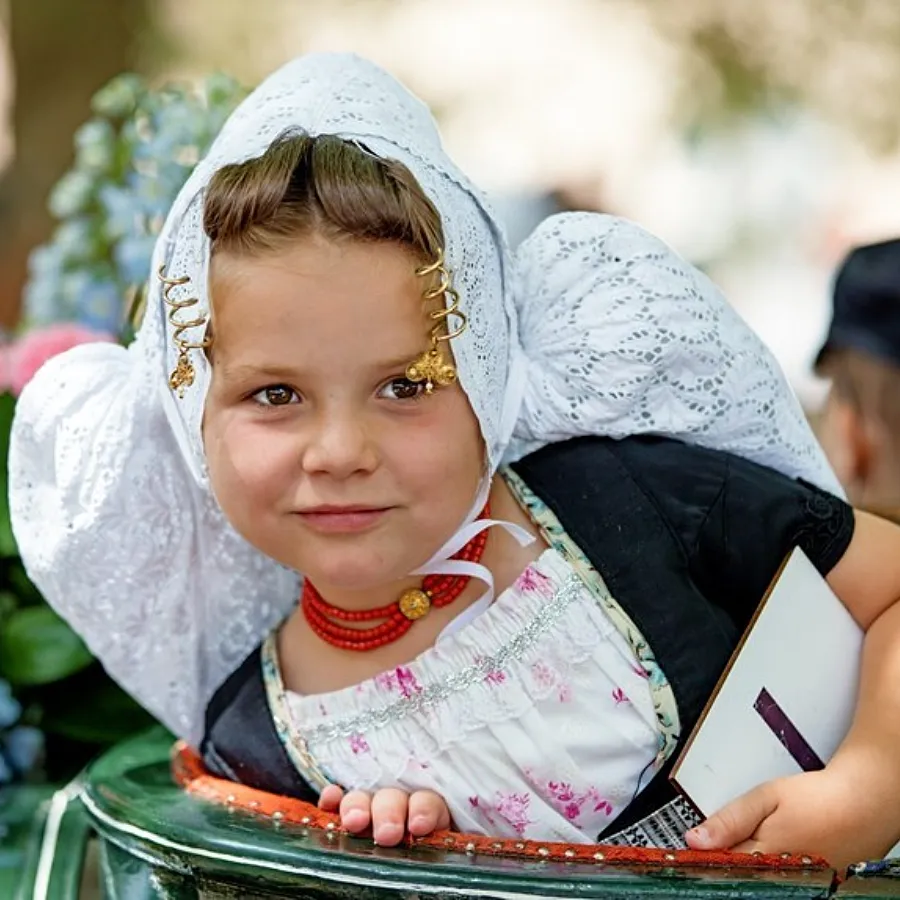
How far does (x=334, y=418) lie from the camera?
116cm

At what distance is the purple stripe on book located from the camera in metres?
1.24

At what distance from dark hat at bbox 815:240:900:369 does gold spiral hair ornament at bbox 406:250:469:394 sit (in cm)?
136

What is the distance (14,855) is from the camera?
151cm

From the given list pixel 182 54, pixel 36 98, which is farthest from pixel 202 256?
pixel 182 54

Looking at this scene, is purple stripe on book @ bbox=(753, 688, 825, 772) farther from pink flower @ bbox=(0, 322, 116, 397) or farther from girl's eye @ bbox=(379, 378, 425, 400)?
pink flower @ bbox=(0, 322, 116, 397)

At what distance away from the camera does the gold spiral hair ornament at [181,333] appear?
1.21m

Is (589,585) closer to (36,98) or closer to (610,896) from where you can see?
(610,896)

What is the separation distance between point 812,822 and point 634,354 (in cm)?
39

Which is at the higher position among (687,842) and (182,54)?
(182,54)

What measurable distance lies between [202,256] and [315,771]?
428 millimetres

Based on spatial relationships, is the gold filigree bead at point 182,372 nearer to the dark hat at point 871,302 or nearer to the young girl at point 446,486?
the young girl at point 446,486

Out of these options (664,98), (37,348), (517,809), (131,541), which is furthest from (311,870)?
(664,98)

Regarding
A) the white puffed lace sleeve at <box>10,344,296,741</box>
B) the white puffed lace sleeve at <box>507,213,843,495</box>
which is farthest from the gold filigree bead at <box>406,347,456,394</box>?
the white puffed lace sleeve at <box>10,344,296,741</box>

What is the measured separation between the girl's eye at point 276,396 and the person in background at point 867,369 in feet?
4.60
